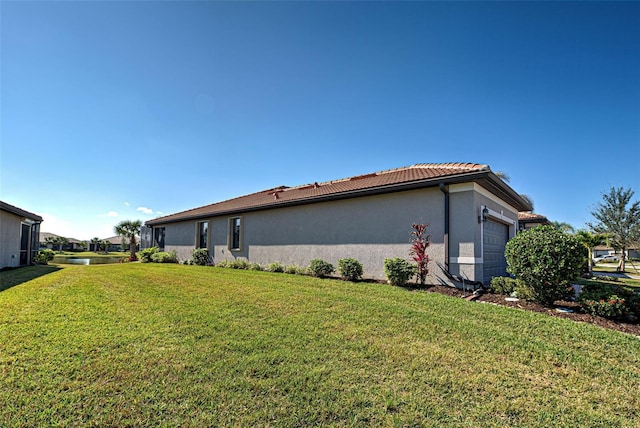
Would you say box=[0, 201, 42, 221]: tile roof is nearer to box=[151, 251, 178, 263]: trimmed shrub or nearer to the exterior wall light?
box=[151, 251, 178, 263]: trimmed shrub

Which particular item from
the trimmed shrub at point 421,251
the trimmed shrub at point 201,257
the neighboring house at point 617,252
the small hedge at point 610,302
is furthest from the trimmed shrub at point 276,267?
the neighboring house at point 617,252

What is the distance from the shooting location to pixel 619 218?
23469 millimetres

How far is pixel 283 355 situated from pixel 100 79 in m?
11.6

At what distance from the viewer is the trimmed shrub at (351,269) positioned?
10.0 m

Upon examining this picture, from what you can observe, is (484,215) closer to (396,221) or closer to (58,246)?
(396,221)

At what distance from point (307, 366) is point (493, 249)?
367 inches

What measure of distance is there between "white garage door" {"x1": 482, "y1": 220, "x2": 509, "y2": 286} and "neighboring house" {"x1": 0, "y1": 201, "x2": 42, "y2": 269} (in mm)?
18021

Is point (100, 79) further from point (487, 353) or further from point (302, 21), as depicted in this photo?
point (487, 353)

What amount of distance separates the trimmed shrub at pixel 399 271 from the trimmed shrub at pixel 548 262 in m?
2.57

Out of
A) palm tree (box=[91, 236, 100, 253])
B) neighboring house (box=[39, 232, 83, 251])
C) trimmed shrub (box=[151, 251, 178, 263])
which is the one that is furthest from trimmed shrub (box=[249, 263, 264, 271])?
palm tree (box=[91, 236, 100, 253])

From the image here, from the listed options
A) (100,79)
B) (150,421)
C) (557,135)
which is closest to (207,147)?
(100,79)

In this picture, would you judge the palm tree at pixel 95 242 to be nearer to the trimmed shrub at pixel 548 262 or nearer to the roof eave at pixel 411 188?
the roof eave at pixel 411 188

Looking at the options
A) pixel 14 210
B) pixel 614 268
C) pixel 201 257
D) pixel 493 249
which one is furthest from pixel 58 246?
pixel 614 268

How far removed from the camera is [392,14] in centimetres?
949
